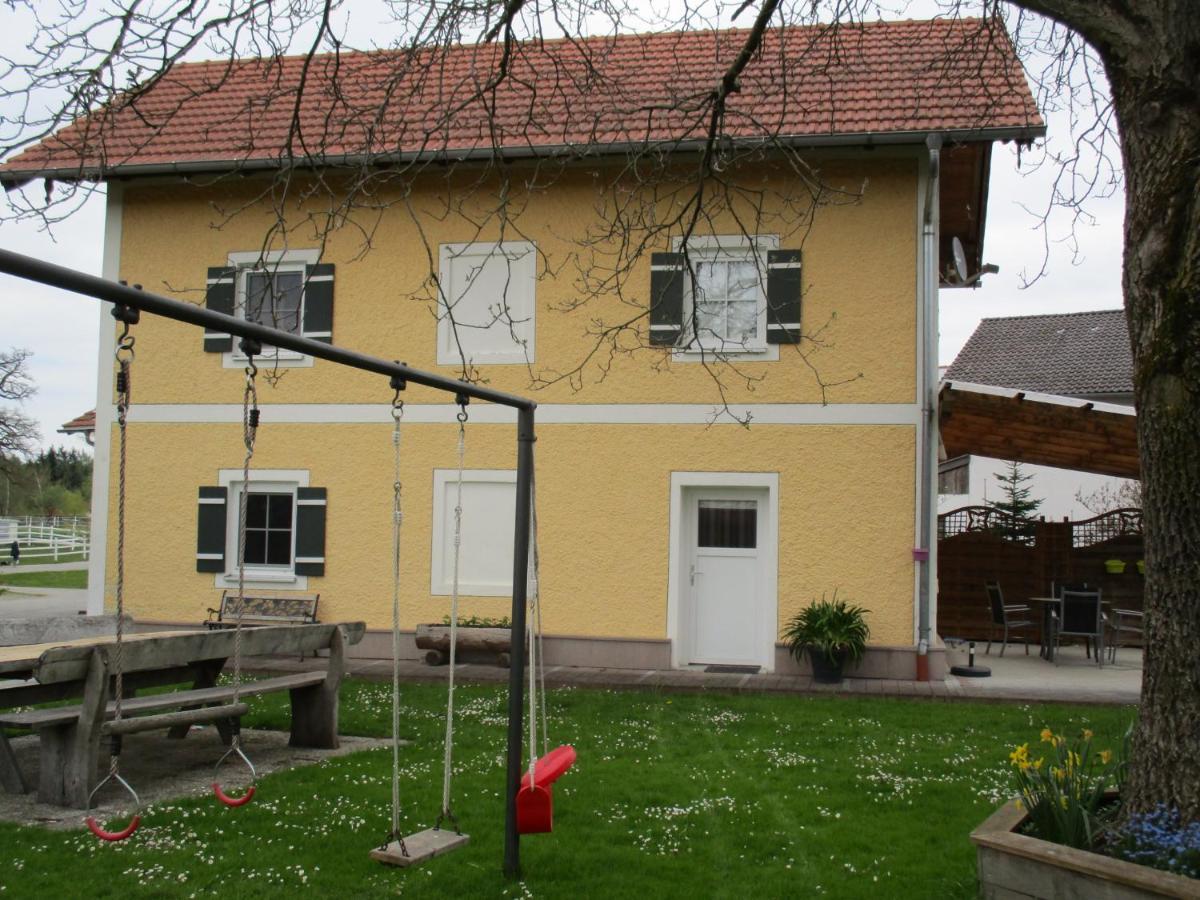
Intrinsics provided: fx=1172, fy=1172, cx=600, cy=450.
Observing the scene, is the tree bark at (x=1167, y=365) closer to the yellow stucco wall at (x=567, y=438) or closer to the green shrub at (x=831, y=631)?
the green shrub at (x=831, y=631)

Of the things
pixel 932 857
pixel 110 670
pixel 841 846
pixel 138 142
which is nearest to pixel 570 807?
pixel 841 846

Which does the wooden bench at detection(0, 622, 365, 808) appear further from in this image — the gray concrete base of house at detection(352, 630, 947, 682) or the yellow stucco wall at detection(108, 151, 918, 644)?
the yellow stucco wall at detection(108, 151, 918, 644)

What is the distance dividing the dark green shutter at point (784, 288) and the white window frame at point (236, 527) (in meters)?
5.53

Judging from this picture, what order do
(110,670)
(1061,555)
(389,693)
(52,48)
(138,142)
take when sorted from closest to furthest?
(52,48)
(110,670)
(389,693)
(138,142)
(1061,555)

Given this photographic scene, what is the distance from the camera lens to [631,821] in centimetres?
609

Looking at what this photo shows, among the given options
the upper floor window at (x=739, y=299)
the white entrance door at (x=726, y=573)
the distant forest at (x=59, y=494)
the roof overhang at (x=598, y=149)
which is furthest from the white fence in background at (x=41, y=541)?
the upper floor window at (x=739, y=299)

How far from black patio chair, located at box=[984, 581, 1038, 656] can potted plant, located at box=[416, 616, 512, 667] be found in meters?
5.94

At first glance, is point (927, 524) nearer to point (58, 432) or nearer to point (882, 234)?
point (882, 234)

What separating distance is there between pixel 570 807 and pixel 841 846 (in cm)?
149

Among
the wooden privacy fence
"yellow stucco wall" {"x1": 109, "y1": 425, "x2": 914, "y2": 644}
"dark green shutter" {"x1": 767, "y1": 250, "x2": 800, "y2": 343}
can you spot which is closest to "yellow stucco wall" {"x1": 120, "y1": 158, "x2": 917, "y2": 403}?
"dark green shutter" {"x1": 767, "y1": 250, "x2": 800, "y2": 343}

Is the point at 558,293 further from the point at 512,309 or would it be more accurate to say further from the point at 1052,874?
the point at 1052,874

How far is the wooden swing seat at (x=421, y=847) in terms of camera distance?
496cm

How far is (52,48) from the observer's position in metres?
5.34

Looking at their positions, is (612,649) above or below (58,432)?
below
